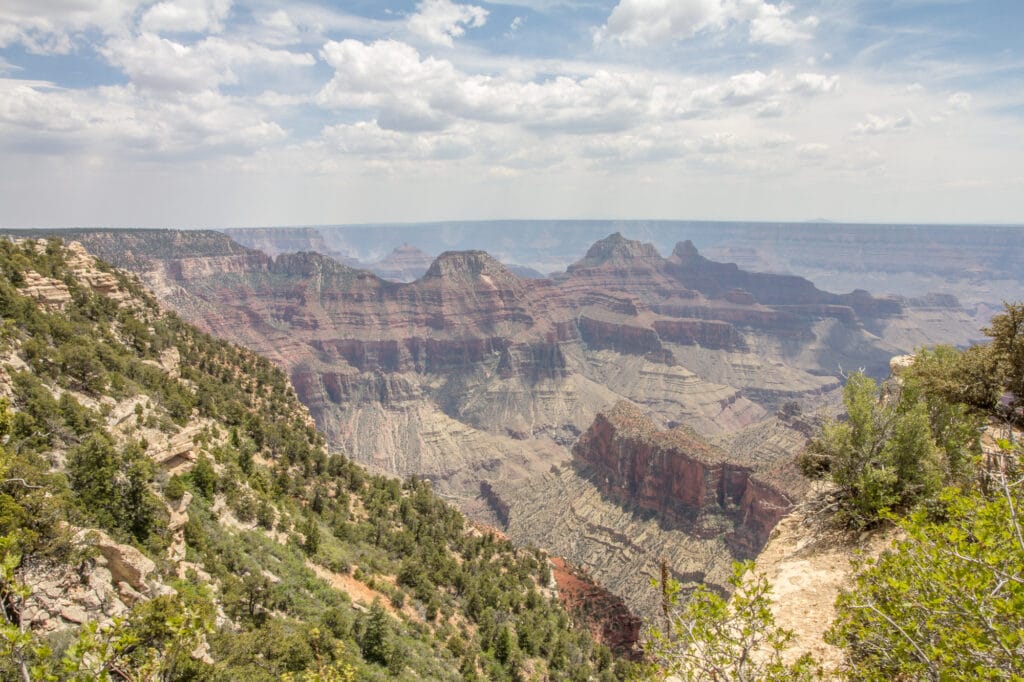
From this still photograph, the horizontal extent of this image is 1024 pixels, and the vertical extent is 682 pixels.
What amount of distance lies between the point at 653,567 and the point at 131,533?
230 feet

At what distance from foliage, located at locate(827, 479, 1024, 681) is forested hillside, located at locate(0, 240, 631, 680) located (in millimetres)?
12358

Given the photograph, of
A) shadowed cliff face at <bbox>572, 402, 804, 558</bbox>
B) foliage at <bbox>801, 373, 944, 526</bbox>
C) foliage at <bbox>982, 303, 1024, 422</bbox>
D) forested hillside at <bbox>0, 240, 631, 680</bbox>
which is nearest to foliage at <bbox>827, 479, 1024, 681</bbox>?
foliage at <bbox>801, 373, 944, 526</bbox>

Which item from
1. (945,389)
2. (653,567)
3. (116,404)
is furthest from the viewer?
(653,567)

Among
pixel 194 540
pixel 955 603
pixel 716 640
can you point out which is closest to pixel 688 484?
pixel 194 540

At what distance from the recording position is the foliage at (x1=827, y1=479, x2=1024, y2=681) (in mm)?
7758

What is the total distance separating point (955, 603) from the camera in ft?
27.5

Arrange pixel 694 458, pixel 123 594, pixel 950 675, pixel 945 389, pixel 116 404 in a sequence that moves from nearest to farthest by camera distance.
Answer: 1. pixel 950 675
2. pixel 123 594
3. pixel 945 389
4. pixel 116 404
5. pixel 694 458

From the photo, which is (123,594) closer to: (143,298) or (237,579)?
(237,579)

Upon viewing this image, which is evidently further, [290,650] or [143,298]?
[143,298]

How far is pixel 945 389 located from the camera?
21047mm

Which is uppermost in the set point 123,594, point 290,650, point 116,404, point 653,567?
point 116,404

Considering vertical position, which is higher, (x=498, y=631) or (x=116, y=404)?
(x=116, y=404)

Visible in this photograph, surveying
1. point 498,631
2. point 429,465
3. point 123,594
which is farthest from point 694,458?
point 429,465

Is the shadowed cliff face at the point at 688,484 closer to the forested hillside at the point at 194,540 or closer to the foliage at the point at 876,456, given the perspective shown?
the forested hillside at the point at 194,540
